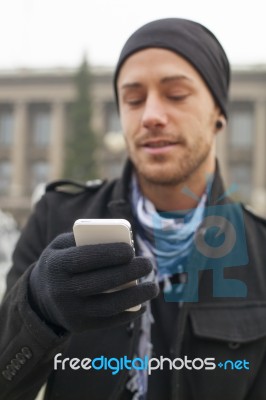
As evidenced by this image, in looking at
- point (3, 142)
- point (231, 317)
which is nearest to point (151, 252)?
point (231, 317)

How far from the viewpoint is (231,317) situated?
4.13ft

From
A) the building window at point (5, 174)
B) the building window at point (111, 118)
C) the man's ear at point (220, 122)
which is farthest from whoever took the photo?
the building window at point (5, 174)

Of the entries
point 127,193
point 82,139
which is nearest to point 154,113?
point 127,193

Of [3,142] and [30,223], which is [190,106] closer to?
[30,223]

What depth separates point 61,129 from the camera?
29.9 meters

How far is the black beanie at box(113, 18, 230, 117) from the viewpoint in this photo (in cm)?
138

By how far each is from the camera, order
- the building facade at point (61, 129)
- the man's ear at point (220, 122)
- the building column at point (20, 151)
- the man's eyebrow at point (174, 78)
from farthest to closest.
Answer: the building column at point (20, 151) < the building facade at point (61, 129) < the man's ear at point (220, 122) < the man's eyebrow at point (174, 78)

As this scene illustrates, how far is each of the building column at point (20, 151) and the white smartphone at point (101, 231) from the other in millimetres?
29337

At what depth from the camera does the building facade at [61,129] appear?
Result: 88.6ft

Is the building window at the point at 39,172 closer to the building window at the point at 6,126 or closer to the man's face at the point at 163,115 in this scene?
the building window at the point at 6,126

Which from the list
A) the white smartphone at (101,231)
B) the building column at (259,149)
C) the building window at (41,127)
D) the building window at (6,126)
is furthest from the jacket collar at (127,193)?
the building window at (6,126)

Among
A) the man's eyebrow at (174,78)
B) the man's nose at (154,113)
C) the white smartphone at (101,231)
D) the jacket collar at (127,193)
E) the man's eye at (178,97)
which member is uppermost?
the man's eyebrow at (174,78)

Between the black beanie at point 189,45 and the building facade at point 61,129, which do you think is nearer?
the black beanie at point 189,45

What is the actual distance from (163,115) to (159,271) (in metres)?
0.38
